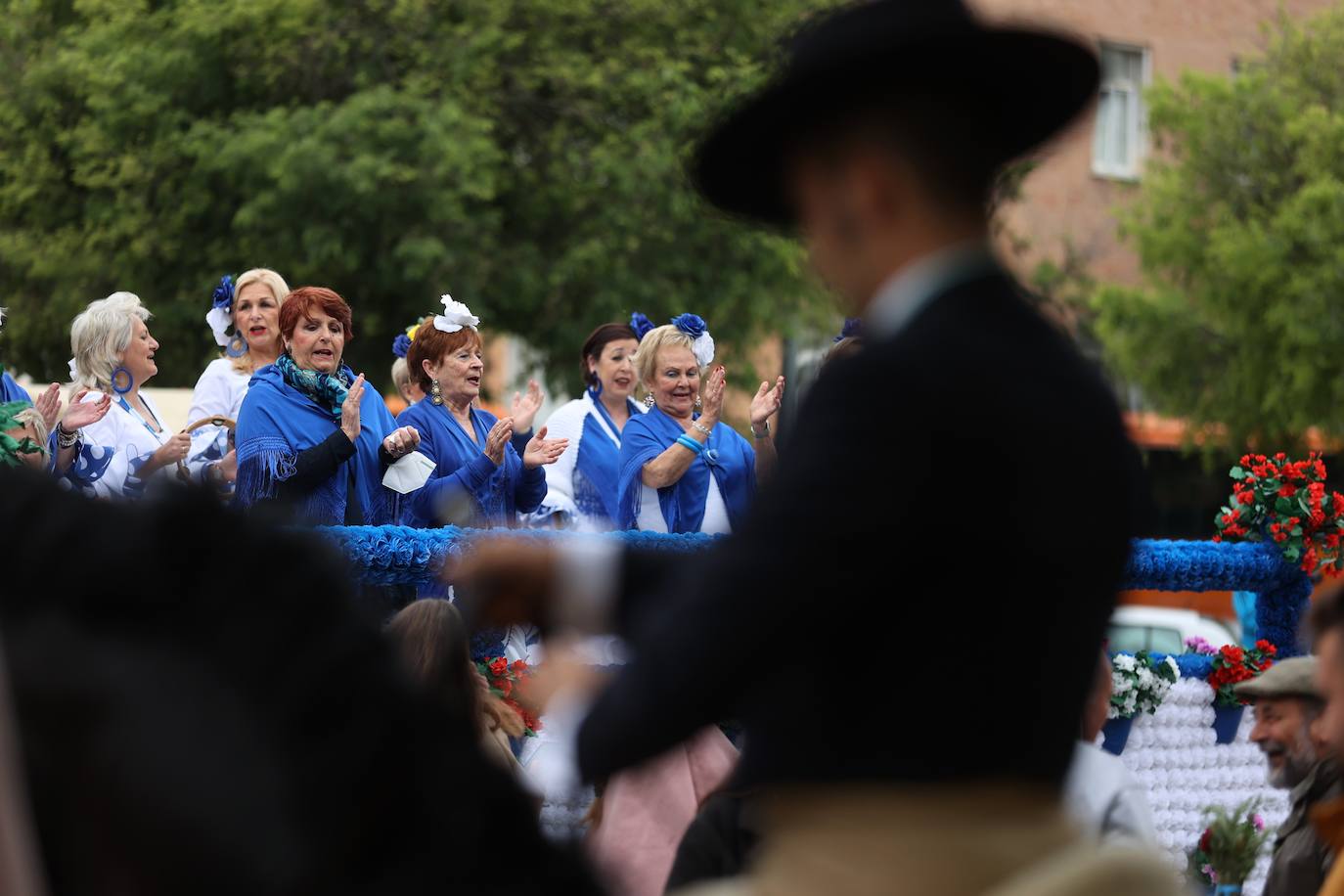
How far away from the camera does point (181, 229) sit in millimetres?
19984

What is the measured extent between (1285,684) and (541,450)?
11.5 ft

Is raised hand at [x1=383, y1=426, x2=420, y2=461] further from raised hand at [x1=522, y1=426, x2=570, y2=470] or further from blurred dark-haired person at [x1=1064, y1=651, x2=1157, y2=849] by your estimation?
blurred dark-haired person at [x1=1064, y1=651, x2=1157, y2=849]

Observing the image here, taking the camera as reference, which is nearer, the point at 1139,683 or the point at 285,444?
the point at 285,444

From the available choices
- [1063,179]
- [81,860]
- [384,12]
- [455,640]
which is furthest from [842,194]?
[1063,179]

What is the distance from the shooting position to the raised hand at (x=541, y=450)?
322 inches

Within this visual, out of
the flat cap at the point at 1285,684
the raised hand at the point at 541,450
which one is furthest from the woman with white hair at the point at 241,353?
the flat cap at the point at 1285,684

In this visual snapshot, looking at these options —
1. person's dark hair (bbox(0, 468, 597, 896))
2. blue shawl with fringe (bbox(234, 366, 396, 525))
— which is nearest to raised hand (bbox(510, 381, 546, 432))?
blue shawl with fringe (bbox(234, 366, 396, 525))

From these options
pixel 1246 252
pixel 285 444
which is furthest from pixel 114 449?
pixel 1246 252

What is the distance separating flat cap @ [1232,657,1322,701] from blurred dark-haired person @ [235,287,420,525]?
347 cm

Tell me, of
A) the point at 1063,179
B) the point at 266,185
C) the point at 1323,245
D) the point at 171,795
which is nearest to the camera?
the point at 171,795

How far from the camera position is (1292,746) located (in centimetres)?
567

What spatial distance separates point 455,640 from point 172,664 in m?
3.15

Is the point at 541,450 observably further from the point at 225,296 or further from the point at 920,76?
the point at 920,76

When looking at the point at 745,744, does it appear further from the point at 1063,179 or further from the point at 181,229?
the point at 1063,179
